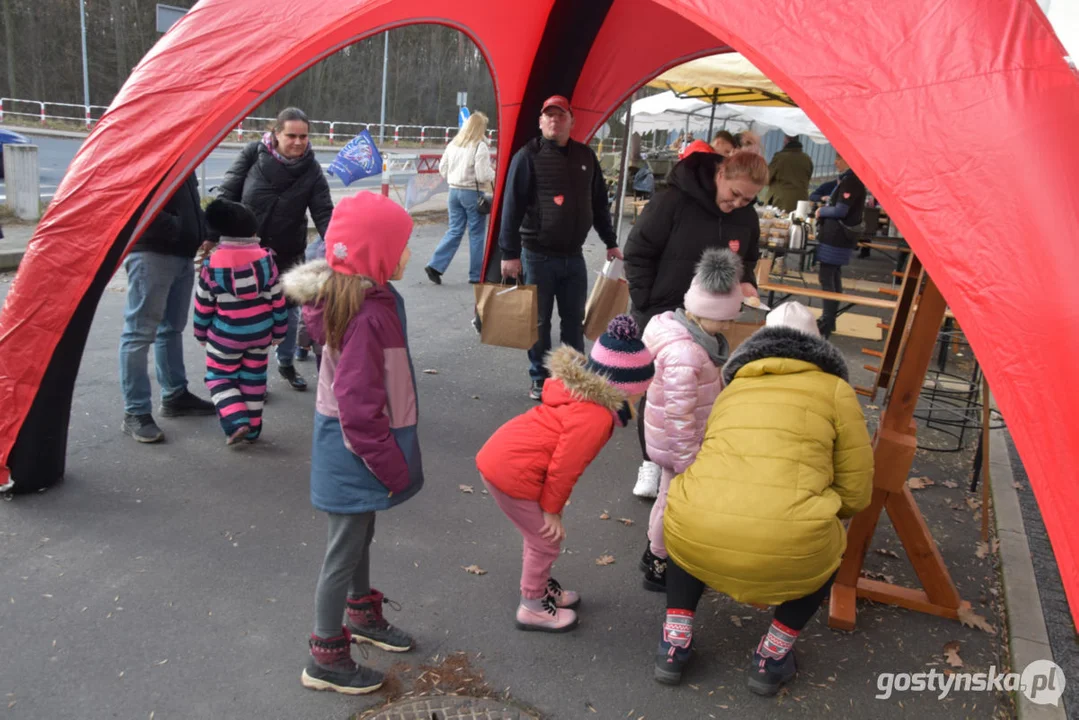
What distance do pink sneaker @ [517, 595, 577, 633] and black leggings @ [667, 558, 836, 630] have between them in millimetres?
521

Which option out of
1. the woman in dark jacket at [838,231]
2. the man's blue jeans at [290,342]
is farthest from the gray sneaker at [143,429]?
the woman in dark jacket at [838,231]

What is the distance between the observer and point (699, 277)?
3.58 meters

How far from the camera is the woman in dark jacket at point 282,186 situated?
5414 mm

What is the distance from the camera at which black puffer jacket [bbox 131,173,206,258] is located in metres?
4.79

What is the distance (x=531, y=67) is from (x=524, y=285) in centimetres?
253

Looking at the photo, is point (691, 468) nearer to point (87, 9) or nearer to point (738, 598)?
point (738, 598)

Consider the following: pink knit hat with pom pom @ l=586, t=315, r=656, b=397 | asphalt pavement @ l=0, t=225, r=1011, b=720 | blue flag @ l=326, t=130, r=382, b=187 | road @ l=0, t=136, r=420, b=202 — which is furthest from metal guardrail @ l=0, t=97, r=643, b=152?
pink knit hat with pom pom @ l=586, t=315, r=656, b=397

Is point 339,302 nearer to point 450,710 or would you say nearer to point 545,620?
point 450,710

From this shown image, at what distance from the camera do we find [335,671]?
2.99m

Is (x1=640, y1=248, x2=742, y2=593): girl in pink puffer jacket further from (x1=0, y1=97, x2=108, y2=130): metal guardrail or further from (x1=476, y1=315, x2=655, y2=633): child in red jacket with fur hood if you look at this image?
(x1=0, y1=97, x2=108, y2=130): metal guardrail

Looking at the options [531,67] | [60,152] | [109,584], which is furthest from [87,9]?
[109,584]

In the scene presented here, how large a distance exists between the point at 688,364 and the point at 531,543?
1.01 m

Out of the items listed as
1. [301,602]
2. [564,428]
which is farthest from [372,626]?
[564,428]

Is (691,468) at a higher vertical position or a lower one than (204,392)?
higher
